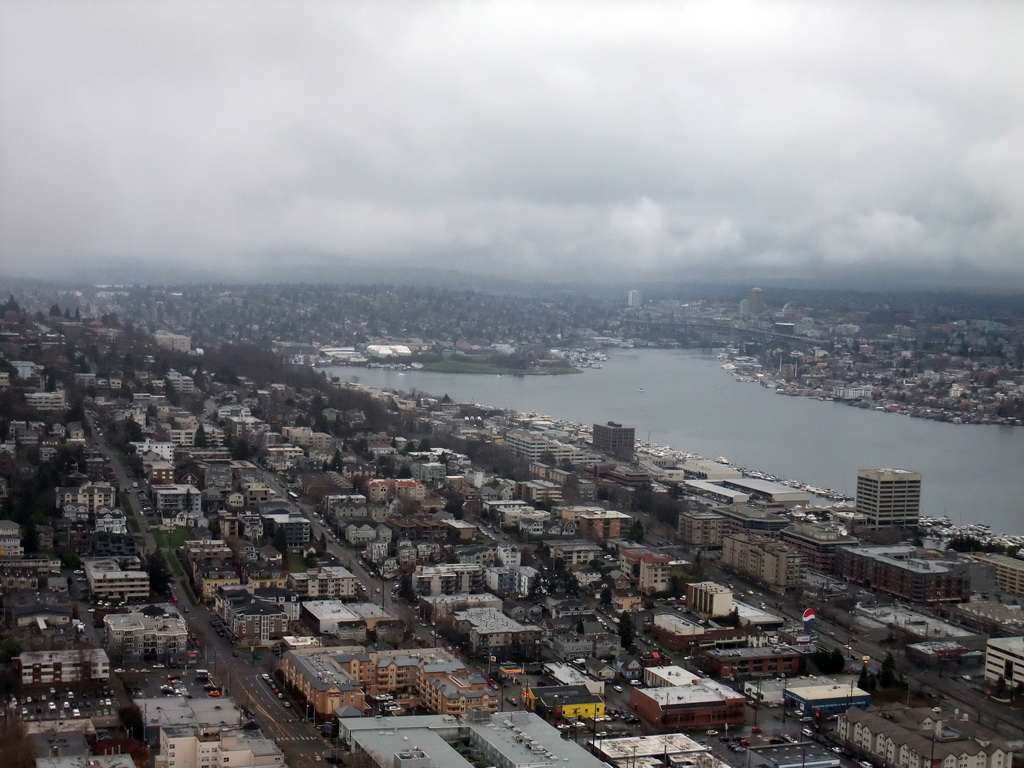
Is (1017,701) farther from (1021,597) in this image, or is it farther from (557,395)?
(557,395)

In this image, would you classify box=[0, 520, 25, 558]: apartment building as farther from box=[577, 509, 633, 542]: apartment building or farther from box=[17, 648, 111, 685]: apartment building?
box=[577, 509, 633, 542]: apartment building

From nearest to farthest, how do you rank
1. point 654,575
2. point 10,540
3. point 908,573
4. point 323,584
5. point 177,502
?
point 323,584, point 10,540, point 654,575, point 908,573, point 177,502

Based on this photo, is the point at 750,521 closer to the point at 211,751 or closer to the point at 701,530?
the point at 701,530

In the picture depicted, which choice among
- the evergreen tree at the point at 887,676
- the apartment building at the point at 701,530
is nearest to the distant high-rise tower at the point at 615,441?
the apartment building at the point at 701,530

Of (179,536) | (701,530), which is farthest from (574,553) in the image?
(179,536)

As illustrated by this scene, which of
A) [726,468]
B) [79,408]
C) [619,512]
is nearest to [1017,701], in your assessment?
[619,512]

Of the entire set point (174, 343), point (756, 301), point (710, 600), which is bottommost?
point (710, 600)

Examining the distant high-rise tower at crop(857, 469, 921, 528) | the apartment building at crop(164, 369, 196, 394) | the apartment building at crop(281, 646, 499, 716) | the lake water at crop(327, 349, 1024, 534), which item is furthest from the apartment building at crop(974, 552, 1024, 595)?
the apartment building at crop(164, 369, 196, 394)


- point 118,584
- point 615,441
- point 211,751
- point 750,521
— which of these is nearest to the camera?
point 211,751
